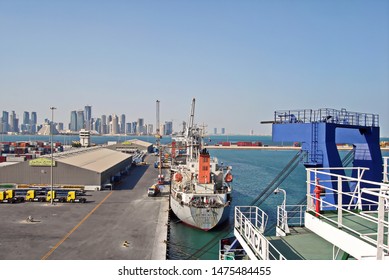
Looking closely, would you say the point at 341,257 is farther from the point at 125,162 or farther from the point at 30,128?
the point at 30,128

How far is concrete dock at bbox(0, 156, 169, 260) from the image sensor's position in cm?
1600

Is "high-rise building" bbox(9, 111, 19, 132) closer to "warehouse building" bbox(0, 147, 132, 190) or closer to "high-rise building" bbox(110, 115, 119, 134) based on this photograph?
"warehouse building" bbox(0, 147, 132, 190)

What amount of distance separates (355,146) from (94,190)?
26325 mm

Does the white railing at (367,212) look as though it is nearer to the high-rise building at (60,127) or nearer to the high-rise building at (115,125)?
the high-rise building at (60,127)

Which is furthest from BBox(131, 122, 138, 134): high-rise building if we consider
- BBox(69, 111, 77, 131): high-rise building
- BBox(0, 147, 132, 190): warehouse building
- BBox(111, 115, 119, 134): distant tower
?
BBox(0, 147, 132, 190): warehouse building

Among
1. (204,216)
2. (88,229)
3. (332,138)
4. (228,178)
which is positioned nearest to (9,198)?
(88,229)

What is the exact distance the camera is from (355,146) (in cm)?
1616

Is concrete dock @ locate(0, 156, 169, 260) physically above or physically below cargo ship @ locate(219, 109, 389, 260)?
below

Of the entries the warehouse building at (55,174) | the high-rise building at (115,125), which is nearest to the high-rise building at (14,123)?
the warehouse building at (55,174)

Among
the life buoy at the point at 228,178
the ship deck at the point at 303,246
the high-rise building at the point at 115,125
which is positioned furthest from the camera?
the high-rise building at the point at 115,125

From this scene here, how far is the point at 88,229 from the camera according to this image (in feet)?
66.2

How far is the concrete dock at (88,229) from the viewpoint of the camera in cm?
1600
